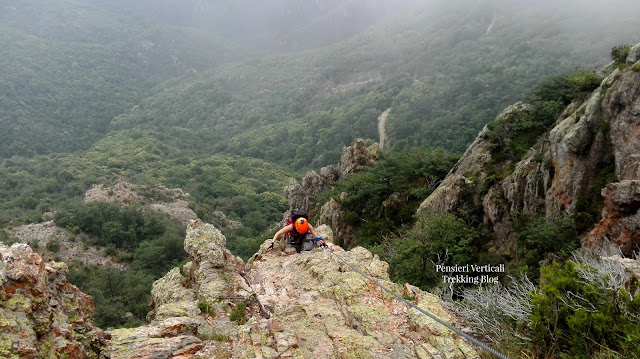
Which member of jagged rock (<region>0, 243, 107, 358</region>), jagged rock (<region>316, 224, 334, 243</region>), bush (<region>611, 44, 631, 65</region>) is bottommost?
jagged rock (<region>316, 224, 334, 243</region>)

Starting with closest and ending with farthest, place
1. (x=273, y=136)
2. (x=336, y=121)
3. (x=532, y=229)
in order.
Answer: (x=532, y=229) → (x=336, y=121) → (x=273, y=136)

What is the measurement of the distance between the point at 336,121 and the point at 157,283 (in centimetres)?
14041

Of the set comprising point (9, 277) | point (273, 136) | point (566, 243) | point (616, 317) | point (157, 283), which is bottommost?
point (273, 136)

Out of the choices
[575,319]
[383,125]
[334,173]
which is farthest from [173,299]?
[383,125]

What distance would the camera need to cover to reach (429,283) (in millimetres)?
19141

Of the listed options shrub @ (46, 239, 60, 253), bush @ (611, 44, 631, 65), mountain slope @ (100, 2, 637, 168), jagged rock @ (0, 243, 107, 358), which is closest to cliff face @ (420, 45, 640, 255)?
bush @ (611, 44, 631, 65)

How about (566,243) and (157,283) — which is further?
(566,243)

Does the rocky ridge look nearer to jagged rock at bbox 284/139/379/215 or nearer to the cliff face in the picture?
jagged rock at bbox 284/139/379/215

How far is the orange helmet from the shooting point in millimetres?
11320

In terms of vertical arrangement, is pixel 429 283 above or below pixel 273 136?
above

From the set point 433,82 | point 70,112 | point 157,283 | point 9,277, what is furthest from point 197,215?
point 70,112

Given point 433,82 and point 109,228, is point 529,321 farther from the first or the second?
point 433,82

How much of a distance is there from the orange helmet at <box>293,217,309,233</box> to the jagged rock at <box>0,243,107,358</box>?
611 cm

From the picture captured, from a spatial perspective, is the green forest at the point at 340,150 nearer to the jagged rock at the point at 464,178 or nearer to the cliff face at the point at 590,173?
the jagged rock at the point at 464,178
